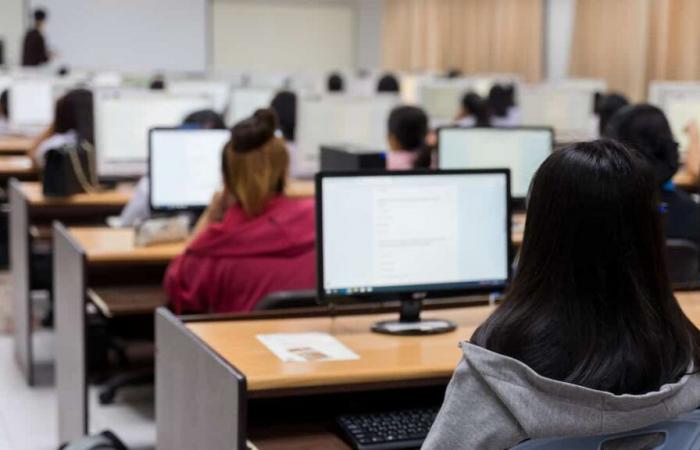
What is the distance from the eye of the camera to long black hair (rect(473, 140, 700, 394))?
1634 millimetres

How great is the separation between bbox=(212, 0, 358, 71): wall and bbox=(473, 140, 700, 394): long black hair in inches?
595

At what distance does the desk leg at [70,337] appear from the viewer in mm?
3869

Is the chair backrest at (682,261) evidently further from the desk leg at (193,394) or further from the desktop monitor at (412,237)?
the desk leg at (193,394)

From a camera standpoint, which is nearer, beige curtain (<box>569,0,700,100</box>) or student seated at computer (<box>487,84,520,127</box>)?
student seated at computer (<box>487,84,520,127</box>)

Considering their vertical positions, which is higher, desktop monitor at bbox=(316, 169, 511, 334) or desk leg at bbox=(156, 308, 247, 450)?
desktop monitor at bbox=(316, 169, 511, 334)

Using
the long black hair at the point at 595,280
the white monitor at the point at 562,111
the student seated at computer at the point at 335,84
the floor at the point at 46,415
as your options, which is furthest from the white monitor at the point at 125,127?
the student seated at computer at the point at 335,84

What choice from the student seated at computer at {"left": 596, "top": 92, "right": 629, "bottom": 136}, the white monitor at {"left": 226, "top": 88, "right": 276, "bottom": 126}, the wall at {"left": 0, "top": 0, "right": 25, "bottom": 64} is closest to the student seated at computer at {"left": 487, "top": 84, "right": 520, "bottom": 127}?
the student seated at computer at {"left": 596, "top": 92, "right": 629, "bottom": 136}

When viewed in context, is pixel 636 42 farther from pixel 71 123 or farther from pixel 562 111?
pixel 71 123

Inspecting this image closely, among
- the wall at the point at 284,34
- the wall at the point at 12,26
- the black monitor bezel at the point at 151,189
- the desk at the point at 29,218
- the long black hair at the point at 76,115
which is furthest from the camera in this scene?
the wall at the point at 284,34

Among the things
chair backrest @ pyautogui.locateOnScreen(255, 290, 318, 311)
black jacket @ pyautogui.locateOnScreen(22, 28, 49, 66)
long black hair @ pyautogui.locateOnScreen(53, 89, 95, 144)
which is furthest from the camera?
black jacket @ pyautogui.locateOnScreen(22, 28, 49, 66)

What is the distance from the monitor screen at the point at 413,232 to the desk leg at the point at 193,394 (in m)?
0.39

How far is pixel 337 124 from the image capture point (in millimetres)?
6602

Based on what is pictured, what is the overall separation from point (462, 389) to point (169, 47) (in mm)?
14617

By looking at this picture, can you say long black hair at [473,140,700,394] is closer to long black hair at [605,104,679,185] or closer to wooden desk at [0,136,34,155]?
long black hair at [605,104,679,185]
